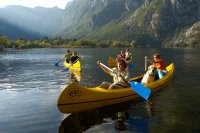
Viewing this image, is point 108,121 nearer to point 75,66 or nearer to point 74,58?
point 75,66

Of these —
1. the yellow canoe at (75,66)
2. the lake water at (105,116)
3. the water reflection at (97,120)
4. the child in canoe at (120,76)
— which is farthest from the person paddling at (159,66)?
the yellow canoe at (75,66)

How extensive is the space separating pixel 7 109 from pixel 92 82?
15585mm

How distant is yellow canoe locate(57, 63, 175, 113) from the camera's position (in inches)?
762

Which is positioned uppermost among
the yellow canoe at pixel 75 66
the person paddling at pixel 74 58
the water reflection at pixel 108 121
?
the person paddling at pixel 74 58

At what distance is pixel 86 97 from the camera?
20.5m

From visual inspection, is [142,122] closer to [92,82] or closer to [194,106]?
[194,106]

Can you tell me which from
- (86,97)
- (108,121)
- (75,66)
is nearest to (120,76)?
(86,97)

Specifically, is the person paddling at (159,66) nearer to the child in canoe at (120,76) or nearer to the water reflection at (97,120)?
the child in canoe at (120,76)

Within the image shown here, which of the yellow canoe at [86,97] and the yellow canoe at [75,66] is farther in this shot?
the yellow canoe at [75,66]

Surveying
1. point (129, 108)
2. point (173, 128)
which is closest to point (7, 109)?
point (129, 108)

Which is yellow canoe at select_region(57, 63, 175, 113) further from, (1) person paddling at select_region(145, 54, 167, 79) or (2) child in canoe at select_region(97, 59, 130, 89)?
(1) person paddling at select_region(145, 54, 167, 79)

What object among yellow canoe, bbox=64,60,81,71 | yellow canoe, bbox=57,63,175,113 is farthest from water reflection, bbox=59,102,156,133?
yellow canoe, bbox=64,60,81,71

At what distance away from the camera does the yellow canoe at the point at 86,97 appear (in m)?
19.3

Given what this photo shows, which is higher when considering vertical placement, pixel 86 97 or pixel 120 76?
pixel 120 76
